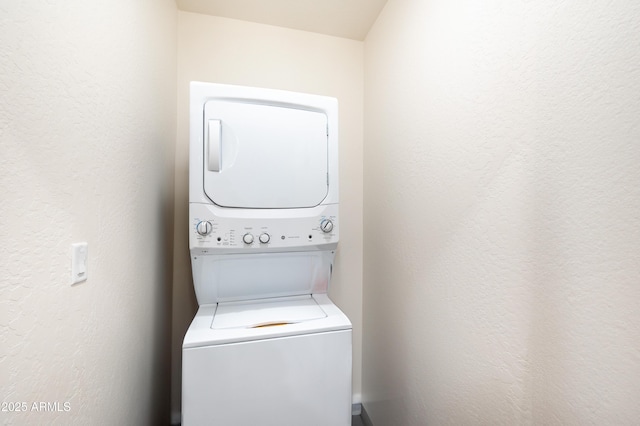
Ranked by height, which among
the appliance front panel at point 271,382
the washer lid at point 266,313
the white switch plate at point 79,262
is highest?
the white switch plate at point 79,262

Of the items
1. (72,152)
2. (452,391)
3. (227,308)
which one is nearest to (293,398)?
(227,308)

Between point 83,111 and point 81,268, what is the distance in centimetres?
44

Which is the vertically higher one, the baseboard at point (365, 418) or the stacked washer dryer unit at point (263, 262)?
the stacked washer dryer unit at point (263, 262)

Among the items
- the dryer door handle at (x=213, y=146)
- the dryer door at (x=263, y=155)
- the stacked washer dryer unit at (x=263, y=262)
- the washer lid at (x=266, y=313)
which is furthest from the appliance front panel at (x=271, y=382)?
the dryer door handle at (x=213, y=146)

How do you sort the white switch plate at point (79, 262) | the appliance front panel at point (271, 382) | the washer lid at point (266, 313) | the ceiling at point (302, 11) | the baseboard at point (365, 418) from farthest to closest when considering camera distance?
the baseboard at point (365, 418)
the ceiling at point (302, 11)
the washer lid at point (266, 313)
the appliance front panel at point (271, 382)
the white switch plate at point (79, 262)

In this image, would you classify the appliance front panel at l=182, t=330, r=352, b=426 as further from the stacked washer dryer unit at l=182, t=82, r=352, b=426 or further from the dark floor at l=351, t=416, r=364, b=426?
the dark floor at l=351, t=416, r=364, b=426

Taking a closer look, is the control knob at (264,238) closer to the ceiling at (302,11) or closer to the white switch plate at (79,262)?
the white switch plate at (79,262)

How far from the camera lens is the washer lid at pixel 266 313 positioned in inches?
44.0

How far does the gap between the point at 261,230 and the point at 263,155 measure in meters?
0.34

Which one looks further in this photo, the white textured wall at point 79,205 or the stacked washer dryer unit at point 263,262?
the stacked washer dryer unit at point 263,262

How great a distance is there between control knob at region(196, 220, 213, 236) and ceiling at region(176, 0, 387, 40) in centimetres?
134

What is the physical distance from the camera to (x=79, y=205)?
748mm

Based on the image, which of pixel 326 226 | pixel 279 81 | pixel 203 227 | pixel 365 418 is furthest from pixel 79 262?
pixel 365 418

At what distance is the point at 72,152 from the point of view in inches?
28.2
